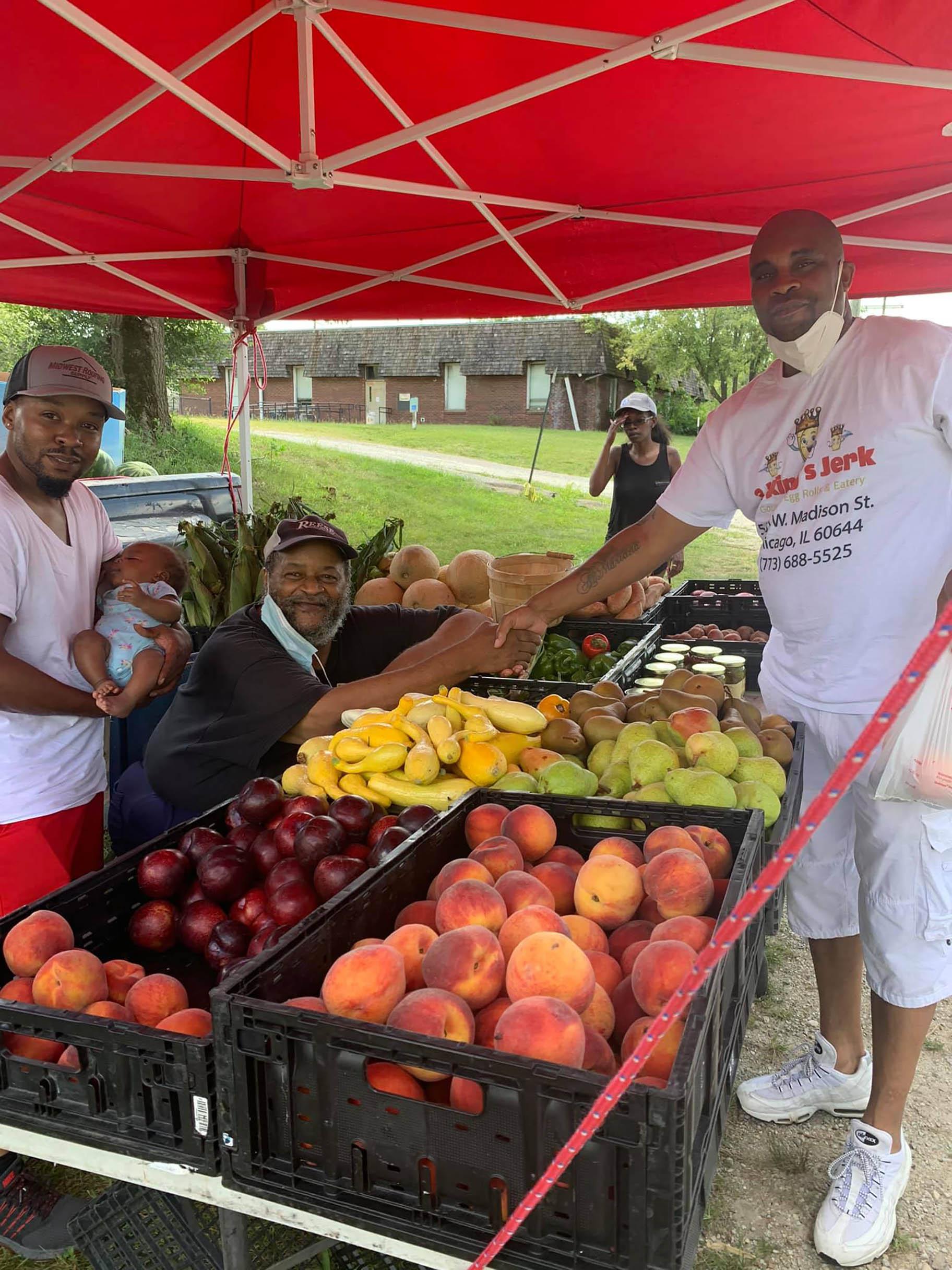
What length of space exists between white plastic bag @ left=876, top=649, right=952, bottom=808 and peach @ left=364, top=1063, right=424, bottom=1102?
45.0 inches

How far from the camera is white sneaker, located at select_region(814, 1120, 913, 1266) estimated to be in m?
2.24

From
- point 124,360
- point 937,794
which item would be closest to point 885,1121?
point 937,794

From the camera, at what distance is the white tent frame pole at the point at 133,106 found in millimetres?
2816

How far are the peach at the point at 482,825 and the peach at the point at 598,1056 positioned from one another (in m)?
0.63

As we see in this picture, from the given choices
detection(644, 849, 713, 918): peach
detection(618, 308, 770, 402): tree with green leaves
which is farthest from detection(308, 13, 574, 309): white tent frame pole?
detection(618, 308, 770, 402): tree with green leaves

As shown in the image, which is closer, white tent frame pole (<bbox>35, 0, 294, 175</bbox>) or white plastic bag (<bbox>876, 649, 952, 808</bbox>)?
white plastic bag (<bbox>876, 649, 952, 808</bbox>)

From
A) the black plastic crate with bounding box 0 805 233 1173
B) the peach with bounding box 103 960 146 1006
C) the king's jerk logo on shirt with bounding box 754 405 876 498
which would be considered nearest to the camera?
the black plastic crate with bounding box 0 805 233 1173

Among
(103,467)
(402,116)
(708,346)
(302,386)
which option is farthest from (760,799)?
(302,386)

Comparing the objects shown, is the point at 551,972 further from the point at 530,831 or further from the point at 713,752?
the point at 713,752

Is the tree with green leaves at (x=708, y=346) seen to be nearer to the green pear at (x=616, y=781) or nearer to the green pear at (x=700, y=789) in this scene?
the green pear at (x=616, y=781)

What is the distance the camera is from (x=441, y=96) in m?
3.42

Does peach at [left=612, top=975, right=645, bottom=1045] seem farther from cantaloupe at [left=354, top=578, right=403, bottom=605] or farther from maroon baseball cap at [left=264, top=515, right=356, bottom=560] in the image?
cantaloupe at [left=354, top=578, right=403, bottom=605]

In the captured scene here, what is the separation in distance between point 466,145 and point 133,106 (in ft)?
4.26

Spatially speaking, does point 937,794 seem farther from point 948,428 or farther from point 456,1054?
point 456,1054
